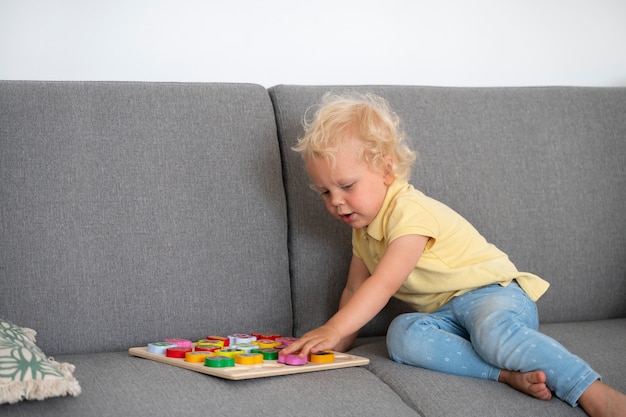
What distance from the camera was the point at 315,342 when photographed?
→ 1.65 metres

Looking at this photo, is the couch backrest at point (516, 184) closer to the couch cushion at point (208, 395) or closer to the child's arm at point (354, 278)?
the child's arm at point (354, 278)

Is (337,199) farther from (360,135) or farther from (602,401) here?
(602,401)

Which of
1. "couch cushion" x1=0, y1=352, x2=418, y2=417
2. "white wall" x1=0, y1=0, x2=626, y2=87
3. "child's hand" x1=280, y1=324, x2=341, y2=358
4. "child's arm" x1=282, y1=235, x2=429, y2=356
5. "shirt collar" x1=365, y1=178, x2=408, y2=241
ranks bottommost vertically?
"couch cushion" x1=0, y1=352, x2=418, y2=417

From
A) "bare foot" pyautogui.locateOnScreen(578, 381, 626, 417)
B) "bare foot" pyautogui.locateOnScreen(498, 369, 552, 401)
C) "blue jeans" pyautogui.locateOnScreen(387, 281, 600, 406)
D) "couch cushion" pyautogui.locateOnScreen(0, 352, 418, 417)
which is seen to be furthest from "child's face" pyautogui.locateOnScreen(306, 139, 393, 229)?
"bare foot" pyautogui.locateOnScreen(578, 381, 626, 417)

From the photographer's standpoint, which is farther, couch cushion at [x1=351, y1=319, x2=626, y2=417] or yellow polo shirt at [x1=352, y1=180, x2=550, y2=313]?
yellow polo shirt at [x1=352, y1=180, x2=550, y2=313]

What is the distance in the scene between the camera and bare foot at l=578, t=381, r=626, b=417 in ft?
4.91

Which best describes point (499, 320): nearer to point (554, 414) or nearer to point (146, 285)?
point (554, 414)

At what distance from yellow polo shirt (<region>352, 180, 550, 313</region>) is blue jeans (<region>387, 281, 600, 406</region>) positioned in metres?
0.03

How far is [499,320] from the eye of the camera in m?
1.68

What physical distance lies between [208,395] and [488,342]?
1.87 feet

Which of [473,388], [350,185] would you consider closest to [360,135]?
[350,185]

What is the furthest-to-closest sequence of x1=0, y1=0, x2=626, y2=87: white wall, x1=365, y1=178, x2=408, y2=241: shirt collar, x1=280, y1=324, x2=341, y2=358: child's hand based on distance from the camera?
1. x1=0, y1=0, x2=626, y2=87: white wall
2. x1=365, y1=178, x2=408, y2=241: shirt collar
3. x1=280, y1=324, x2=341, y2=358: child's hand

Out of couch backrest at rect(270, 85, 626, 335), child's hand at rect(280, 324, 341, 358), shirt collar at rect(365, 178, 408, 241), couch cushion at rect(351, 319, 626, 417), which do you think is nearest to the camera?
couch cushion at rect(351, 319, 626, 417)

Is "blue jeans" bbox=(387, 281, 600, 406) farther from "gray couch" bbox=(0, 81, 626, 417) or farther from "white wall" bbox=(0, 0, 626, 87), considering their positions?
"white wall" bbox=(0, 0, 626, 87)
